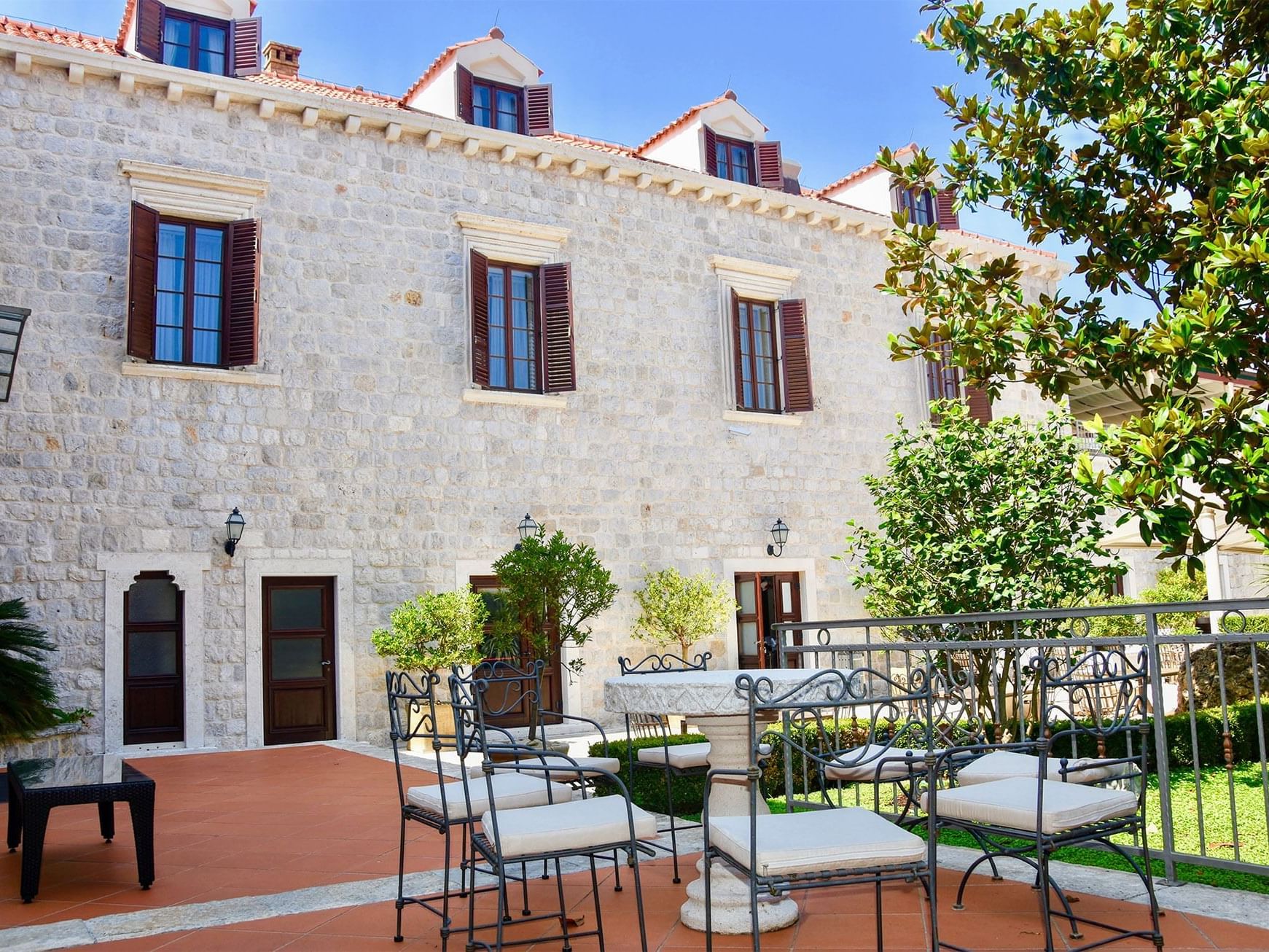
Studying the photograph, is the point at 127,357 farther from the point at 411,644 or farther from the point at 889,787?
the point at 889,787

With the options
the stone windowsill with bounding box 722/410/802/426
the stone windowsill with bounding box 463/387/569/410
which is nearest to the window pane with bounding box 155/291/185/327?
the stone windowsill with bounding box 463/387/569/410

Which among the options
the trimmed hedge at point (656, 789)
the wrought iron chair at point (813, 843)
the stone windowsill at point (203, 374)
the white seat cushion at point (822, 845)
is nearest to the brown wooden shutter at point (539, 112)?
the stone windowsill at point (203, 374)

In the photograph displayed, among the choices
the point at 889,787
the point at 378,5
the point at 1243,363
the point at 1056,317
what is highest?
the point at 378,5

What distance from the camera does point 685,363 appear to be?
1389 centimetres

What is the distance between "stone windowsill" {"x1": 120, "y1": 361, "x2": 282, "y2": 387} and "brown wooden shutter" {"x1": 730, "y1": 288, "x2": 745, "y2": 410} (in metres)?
6.02

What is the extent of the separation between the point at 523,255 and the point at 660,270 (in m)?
1.99

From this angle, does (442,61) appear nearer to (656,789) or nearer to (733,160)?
(733,160)

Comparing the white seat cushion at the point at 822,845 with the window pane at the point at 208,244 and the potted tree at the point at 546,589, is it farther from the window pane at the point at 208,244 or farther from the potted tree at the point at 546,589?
the window pane at the point at 208,244

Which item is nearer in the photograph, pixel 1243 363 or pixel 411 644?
pixel 1243 363

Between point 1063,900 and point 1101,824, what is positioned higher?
point 1101,824

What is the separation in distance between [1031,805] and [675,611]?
9508 mm

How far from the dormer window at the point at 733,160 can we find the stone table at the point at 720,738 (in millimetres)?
11977

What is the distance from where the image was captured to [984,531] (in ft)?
28.5

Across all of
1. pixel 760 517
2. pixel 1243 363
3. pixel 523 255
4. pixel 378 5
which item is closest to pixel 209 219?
pixel 523 255
